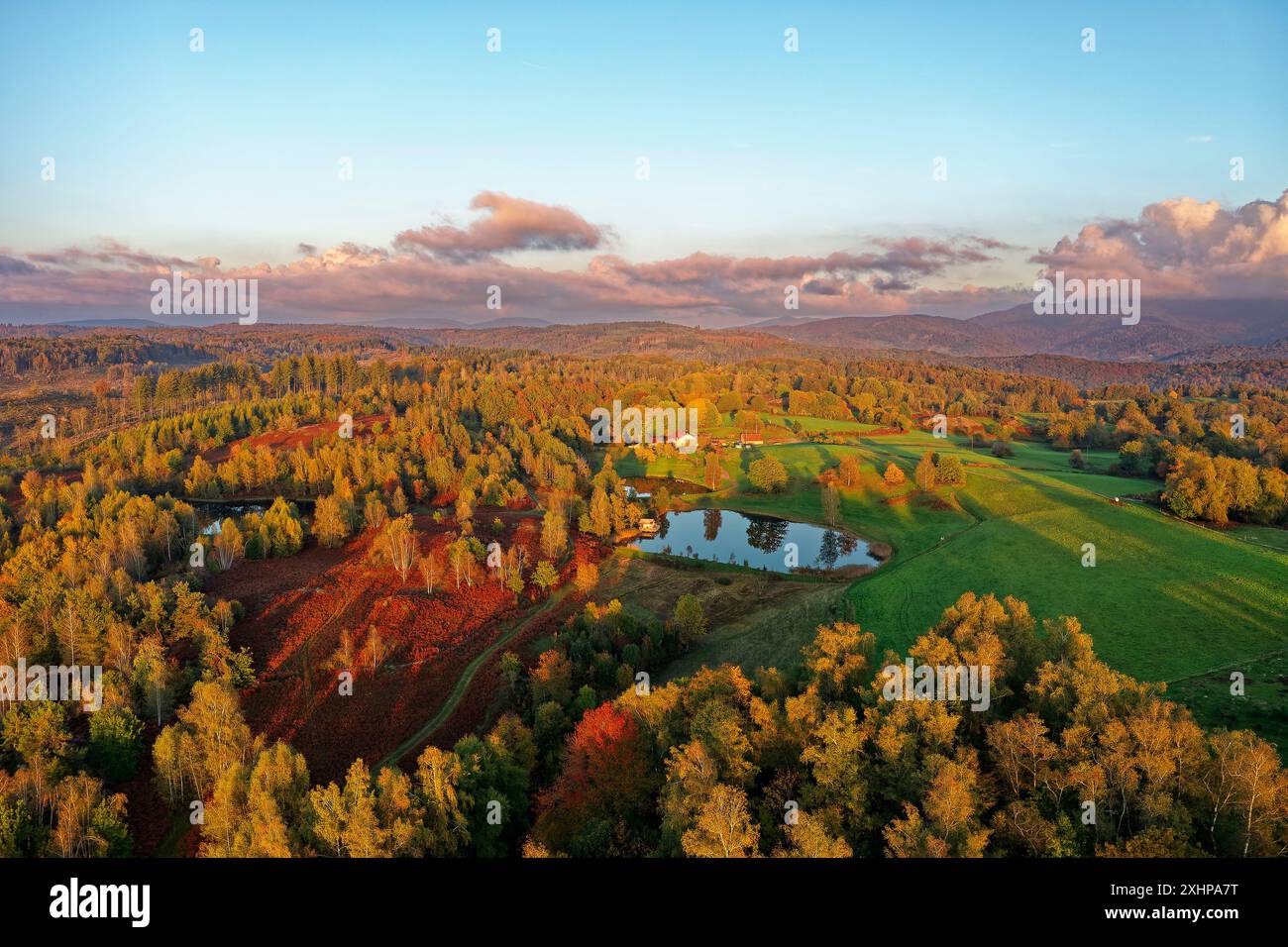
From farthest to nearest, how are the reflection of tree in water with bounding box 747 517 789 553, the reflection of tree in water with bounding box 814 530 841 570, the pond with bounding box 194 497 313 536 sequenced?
the pond with bounding box 194 497 313 536
the reflection of tree in water with bounding box 747 517 789 553
the reflection of tree in water with bounding box 814 530 841 570

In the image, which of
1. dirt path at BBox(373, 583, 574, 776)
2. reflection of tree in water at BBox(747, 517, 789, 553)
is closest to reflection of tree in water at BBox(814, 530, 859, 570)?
reflection of tree in water at BBox(747, 517, 789, 553)

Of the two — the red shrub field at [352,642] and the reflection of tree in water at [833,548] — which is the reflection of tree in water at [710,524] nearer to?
the reflection of tree in water at [833,548]

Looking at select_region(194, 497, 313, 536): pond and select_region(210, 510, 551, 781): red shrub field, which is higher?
select_region(194, 497, 313, 536): pond

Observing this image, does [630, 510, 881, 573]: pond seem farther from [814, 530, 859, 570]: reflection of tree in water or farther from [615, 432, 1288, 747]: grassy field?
[615, 432, 1288, 747]: grassy field

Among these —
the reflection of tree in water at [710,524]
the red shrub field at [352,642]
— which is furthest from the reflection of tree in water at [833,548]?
the red shrub field at [352,642]
